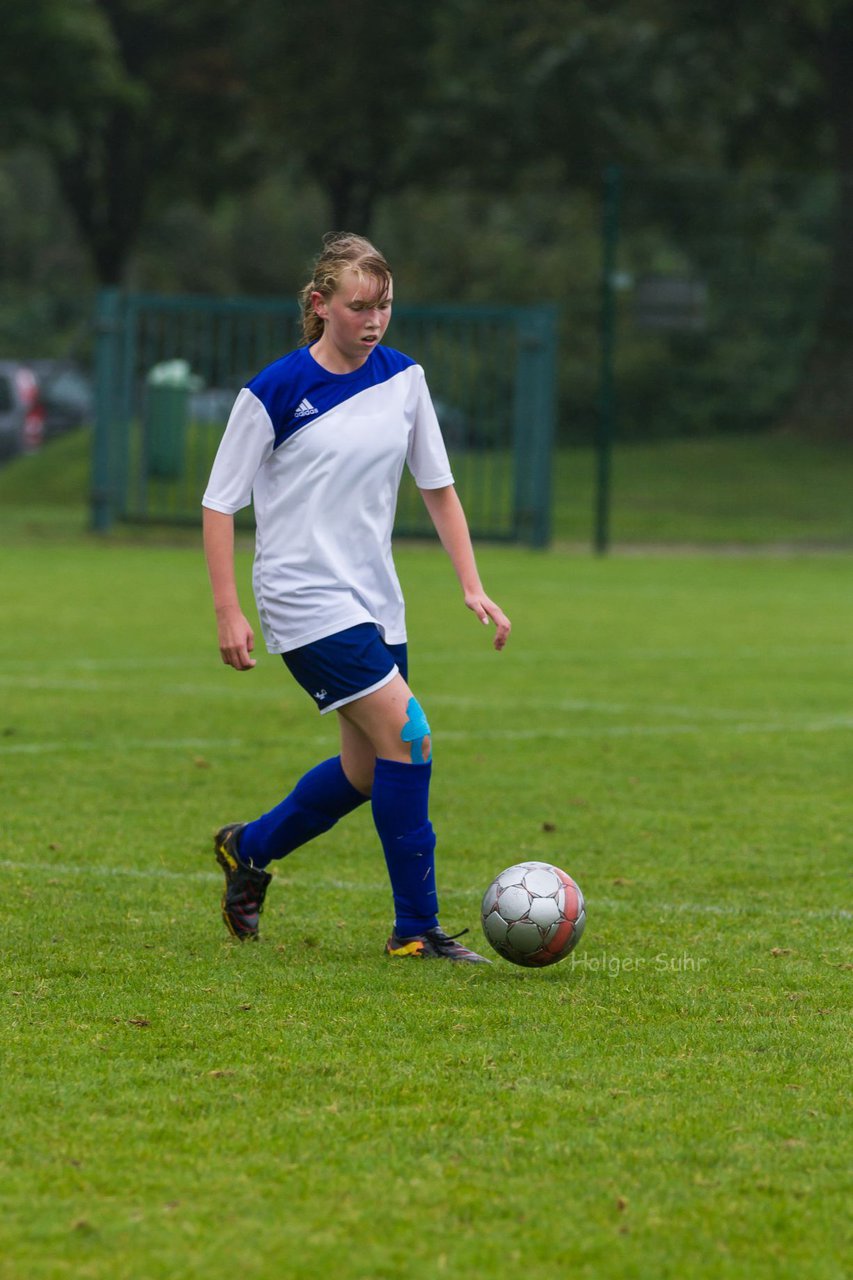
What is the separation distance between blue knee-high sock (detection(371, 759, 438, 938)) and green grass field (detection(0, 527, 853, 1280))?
0.53ft

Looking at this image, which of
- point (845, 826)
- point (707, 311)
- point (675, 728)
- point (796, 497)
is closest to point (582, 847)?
point (845, 826)

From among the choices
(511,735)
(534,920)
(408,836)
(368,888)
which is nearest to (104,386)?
(511,735)

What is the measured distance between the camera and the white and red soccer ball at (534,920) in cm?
495

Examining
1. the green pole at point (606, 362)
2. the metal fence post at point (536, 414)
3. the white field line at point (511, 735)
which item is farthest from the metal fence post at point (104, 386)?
the white field line at point (511, 735)

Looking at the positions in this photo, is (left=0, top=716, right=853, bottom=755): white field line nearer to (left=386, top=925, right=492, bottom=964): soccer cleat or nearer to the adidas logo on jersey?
(left=386, top=925, right=492, bottom=964): soccer cleat

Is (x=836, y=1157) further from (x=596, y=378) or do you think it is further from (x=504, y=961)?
(x=596, y=378)

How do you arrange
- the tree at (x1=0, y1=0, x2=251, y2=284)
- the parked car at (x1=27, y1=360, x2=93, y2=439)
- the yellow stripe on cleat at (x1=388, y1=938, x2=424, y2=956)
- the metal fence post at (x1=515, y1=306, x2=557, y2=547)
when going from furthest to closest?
the tree at (x1=0, y1=0, x2=251, y2=284) → the parked car at (x1=27, y1=360, x2=93, y2=439) → the metal fence post at (x1=515, y1=306, x2=557, y2=547) → the yellow stripe on cleat at (x1=388, y1=938, x2=424, y2=956)

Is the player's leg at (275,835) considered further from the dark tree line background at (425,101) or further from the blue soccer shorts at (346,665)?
the dark tree line background at (425,101)

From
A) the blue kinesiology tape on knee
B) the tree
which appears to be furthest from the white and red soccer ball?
the tree

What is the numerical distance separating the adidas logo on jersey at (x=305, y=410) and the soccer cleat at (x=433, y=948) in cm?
140

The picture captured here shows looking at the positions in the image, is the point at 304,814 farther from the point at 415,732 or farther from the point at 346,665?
the point at 346,665

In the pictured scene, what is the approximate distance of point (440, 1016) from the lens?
14.9ft

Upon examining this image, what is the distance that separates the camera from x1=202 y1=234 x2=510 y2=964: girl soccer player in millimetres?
5012

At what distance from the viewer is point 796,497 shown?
926 inches
